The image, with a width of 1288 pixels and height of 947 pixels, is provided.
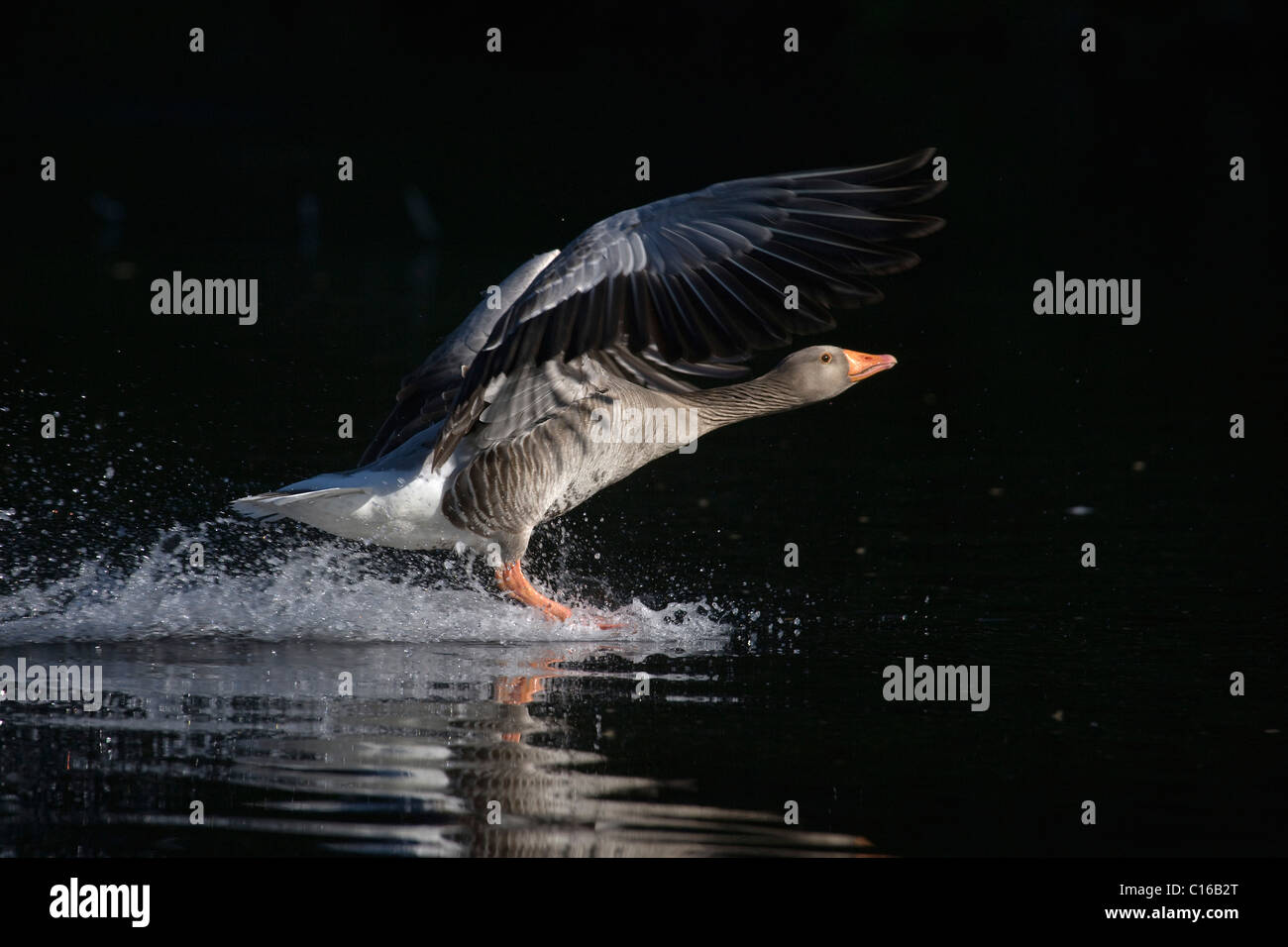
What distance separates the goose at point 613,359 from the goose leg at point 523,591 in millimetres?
10

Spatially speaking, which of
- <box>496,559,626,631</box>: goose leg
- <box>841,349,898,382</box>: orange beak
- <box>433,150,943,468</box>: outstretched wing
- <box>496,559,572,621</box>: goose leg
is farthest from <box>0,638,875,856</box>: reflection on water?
<box>841,349,898,382</box>: orange beak

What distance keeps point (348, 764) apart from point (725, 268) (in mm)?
2343

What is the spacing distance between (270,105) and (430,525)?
28.7 metres

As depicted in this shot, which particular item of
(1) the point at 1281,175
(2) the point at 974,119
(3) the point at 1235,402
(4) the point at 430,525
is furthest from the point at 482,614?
(2) the point at 974,119

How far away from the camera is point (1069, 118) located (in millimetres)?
33688

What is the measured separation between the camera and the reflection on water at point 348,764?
4.91 metres

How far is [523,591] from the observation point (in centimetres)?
822

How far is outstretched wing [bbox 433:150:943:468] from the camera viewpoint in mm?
6375

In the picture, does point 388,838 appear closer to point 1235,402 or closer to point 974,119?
point 1235,402
